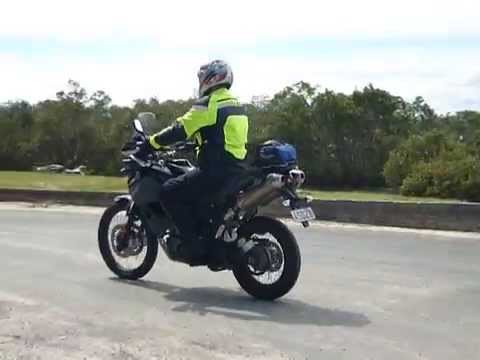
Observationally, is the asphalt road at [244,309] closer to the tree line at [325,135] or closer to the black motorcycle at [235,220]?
the black motorcycle at [235,220]

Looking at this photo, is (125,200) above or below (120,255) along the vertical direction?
above

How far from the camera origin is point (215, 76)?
317 inches

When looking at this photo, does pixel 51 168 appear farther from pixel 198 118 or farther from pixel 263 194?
pixel 263 194

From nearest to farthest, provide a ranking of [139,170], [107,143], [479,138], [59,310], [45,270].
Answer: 1. [59,310]
2. [139,170]
3. [45,270]
4. [479,138]
5. [107,143]

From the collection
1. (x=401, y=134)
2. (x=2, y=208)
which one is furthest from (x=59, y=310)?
(x=401, y=134)

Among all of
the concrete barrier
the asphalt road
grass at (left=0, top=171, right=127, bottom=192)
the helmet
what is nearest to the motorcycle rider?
the helmet

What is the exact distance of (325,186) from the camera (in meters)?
27.5

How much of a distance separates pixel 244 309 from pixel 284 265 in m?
0.55

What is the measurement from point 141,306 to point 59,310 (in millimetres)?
679

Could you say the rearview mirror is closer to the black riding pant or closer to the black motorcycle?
the black motorcycle

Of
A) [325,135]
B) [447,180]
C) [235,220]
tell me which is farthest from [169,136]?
[325,135]

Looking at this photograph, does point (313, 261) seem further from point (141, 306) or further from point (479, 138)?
point (479, 138)

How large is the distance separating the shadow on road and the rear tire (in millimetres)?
409

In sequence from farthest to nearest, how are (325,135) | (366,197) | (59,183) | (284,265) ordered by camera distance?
(325,135)
(59,183)
(366,197)
(284,265)
